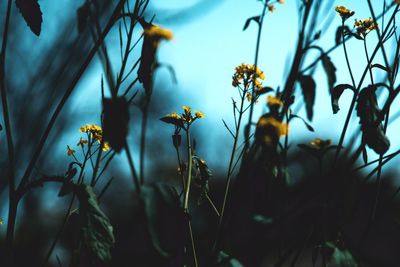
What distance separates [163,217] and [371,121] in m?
0.62

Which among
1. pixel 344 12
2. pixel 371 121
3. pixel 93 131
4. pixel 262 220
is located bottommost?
pixel 262 220

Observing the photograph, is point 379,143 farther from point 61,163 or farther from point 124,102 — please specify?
point 61,163

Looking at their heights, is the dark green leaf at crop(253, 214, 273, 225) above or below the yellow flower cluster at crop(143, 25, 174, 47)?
below

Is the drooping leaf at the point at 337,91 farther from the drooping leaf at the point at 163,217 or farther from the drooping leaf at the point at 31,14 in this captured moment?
the drooping leaf at the point at 31,14

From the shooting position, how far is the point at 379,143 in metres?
0.98

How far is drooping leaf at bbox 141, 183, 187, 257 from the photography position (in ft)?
2.17

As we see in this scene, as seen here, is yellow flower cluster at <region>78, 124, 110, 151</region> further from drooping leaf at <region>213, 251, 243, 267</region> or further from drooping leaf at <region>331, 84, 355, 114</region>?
drooping leaf at <region>331, 84, 355, 114</region>

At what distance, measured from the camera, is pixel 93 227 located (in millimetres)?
884

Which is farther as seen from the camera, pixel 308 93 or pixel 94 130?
pixel 94 130

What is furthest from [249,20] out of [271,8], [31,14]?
[31,14]

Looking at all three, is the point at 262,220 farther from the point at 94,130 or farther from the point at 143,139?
the point at 94,130

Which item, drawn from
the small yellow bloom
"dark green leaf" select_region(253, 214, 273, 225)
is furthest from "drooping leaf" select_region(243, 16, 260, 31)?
"dark green leaf" select_region(253, 214, 273, 225)

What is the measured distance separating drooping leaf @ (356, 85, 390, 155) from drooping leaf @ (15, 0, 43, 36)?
2.91 feet

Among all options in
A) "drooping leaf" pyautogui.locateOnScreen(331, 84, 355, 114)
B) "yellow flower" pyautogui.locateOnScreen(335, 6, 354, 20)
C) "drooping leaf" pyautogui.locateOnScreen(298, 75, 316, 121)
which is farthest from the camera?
"yellow flower" pyautogui.locateOnScreen(335, 6, 354, 20)
